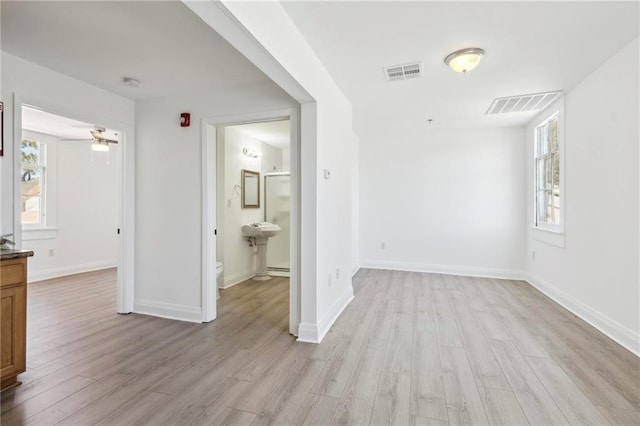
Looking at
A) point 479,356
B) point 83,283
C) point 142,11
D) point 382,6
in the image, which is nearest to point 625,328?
point 479,356

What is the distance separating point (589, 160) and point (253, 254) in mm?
4477

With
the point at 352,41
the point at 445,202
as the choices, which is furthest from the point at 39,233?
the point at 445,202

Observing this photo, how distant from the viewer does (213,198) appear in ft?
10.5

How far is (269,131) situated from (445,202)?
3.20m

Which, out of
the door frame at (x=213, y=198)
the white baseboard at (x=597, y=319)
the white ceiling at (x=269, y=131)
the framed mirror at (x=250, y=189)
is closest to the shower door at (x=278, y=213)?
the framed mirror at (x=250, y=189)

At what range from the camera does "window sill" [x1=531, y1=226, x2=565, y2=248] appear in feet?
12.0

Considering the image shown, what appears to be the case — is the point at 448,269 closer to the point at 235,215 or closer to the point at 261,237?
the point at 261,237

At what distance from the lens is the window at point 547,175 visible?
12.9 feet

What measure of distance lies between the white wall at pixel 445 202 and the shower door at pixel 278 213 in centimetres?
142

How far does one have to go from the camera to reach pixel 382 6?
197 centimetres

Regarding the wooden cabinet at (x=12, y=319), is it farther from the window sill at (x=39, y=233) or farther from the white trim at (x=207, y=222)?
the window sill at (x=39, y=233)

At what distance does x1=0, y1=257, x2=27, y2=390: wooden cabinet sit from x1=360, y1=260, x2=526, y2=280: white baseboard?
183 inches

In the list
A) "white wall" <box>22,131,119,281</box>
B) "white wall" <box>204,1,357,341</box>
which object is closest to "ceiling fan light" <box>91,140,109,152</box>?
"white wall" <box>22,131,119,281</box>

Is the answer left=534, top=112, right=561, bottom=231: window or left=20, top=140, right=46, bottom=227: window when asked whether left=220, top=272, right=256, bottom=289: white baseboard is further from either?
left=534, top=112, right=561, bottom=231: window
